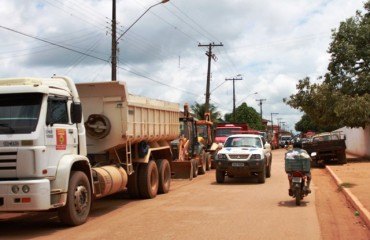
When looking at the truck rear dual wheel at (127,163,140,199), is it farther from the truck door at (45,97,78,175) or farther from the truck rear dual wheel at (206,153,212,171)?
the truck rear dual wheel at (206,153,212,171)

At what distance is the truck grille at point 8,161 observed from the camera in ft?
29.5

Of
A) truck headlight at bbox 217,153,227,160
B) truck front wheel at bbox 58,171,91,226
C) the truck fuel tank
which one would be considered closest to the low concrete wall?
truck headlight at bbox 217,153,227,160

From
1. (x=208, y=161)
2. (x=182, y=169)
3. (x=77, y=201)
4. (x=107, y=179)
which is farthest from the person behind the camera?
(x=208, y=161)

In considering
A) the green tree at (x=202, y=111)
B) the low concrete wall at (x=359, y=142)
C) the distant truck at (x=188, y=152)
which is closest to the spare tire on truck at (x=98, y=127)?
the distant truck at (x=188, y=152)

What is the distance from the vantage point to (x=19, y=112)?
30.5 feet

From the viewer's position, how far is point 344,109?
28922 mm

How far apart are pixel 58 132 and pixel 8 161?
1123mm

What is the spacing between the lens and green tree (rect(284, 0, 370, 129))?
102ft

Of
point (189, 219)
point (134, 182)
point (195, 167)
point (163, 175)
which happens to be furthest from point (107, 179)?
point (195, 167)

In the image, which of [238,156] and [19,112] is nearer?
[19,112]

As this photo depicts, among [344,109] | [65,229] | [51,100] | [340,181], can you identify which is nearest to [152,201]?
[65,229]

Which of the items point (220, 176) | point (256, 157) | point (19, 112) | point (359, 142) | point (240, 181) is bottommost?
point (240, 181)

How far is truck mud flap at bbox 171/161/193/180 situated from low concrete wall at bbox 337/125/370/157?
59.8 feet

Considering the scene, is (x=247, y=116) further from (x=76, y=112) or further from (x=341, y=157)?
(x=76, y=112)
